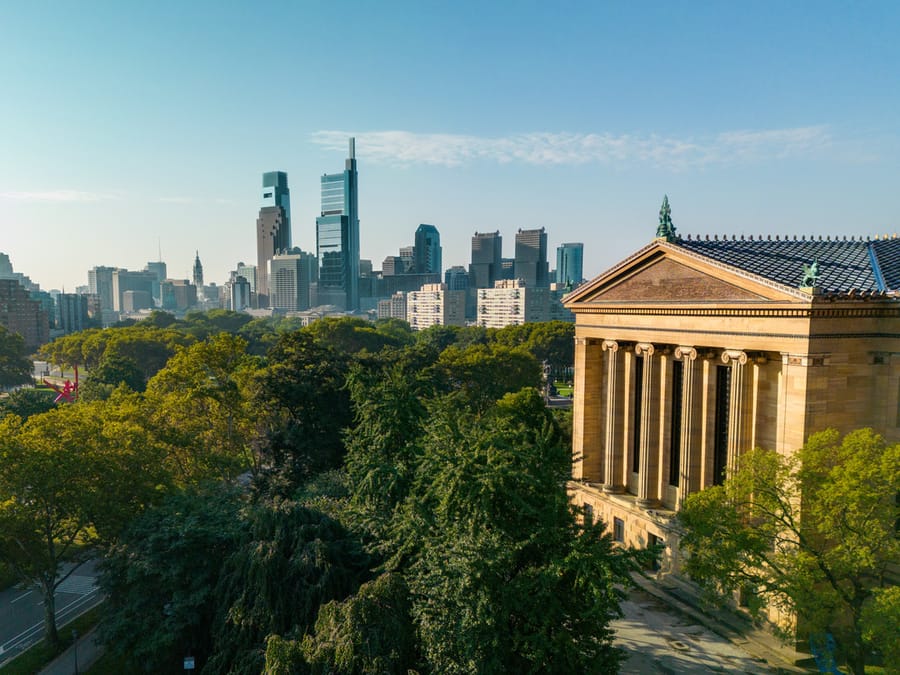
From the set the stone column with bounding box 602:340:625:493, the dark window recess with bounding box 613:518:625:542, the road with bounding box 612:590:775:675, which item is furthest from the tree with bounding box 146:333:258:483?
the road with bounding box 612:590:775:675

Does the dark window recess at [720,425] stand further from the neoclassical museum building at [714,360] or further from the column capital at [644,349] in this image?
the column capital at [644,349]

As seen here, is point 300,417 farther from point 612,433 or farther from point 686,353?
point 686,353

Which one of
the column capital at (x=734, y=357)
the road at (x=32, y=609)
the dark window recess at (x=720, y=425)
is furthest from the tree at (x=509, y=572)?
the road at (x=32, y=609)

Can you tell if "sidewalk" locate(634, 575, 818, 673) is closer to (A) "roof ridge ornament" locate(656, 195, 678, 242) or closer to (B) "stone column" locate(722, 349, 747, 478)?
(B) "stone column" locate(722, 349, 747, 478)

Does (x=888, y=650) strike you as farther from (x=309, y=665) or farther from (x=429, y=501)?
(x=309, y=665)

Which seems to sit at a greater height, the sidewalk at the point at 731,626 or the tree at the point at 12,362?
A: the tree at the point at 12,362

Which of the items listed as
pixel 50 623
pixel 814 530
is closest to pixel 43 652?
pixel 50 623
